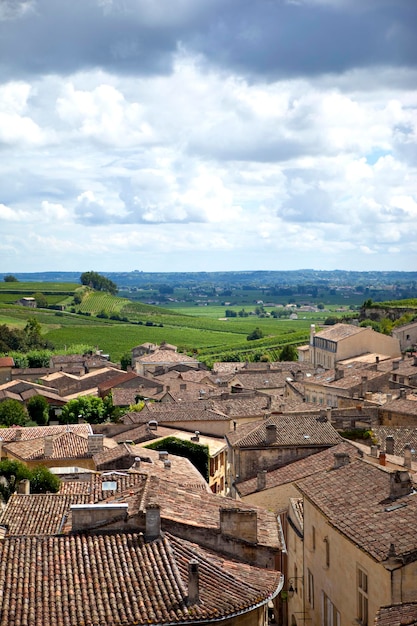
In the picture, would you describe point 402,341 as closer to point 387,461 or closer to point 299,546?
point 387,461

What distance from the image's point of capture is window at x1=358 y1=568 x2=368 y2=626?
19969 mm

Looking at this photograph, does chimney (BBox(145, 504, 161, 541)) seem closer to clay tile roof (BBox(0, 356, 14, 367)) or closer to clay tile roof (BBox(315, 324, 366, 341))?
clay tile roof (BBox(315, 324, 366, 341))

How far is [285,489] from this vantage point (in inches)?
1331

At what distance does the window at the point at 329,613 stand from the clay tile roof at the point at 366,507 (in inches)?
80.3

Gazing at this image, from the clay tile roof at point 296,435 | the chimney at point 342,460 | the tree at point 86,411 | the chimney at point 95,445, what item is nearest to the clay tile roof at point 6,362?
the tree at point 86,411

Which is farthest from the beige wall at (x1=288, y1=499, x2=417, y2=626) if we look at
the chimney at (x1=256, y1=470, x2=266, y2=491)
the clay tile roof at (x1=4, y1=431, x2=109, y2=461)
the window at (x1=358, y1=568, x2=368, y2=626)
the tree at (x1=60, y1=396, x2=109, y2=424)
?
the tree at (x1=60, y1=396, x2=109, y2=424)

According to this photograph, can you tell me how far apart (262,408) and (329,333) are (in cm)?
3688

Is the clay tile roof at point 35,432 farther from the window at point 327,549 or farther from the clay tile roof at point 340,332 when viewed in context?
the clay tile roof at point 340,332

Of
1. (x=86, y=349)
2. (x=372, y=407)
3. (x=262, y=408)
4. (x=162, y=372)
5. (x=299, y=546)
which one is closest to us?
(x=299, y=546)

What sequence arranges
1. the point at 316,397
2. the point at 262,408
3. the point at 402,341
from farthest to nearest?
the point at 402,341 < the point at 316,397 < the point at 262,408

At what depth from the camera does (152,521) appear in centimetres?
1911

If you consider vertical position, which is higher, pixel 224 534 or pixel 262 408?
pixel 224 534

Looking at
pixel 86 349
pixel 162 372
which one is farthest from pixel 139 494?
pixel 86 349

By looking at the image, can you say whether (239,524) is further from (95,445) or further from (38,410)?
(38,410)
